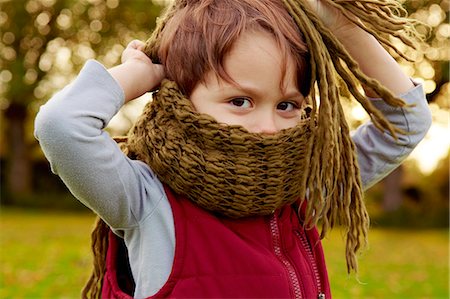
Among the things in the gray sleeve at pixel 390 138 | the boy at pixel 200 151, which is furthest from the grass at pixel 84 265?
the boy at pixel 200 151

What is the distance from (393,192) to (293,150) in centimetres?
1707

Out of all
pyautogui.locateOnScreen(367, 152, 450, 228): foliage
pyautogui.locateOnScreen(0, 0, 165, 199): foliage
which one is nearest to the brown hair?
pyautogui.locateOnScreen(0, 0, 165, 199): foliage

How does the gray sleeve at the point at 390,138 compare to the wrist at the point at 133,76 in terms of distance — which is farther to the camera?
the gray sleeve at the point at 390,138

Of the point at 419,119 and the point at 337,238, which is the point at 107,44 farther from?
the point at 419,119

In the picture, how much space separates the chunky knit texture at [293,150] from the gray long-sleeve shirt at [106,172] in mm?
92

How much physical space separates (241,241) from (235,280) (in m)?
0.11

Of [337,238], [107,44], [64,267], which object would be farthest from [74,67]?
[64,267]

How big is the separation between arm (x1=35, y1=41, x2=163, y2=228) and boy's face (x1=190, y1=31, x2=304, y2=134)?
25 cm

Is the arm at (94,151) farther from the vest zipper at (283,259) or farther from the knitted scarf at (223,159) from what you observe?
the vest zipper at (283,259)

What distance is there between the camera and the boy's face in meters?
1.78

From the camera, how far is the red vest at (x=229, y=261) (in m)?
1.78

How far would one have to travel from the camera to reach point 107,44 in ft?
56.0

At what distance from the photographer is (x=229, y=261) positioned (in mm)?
1804

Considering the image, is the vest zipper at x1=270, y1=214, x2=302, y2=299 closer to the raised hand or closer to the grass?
the raised hand
